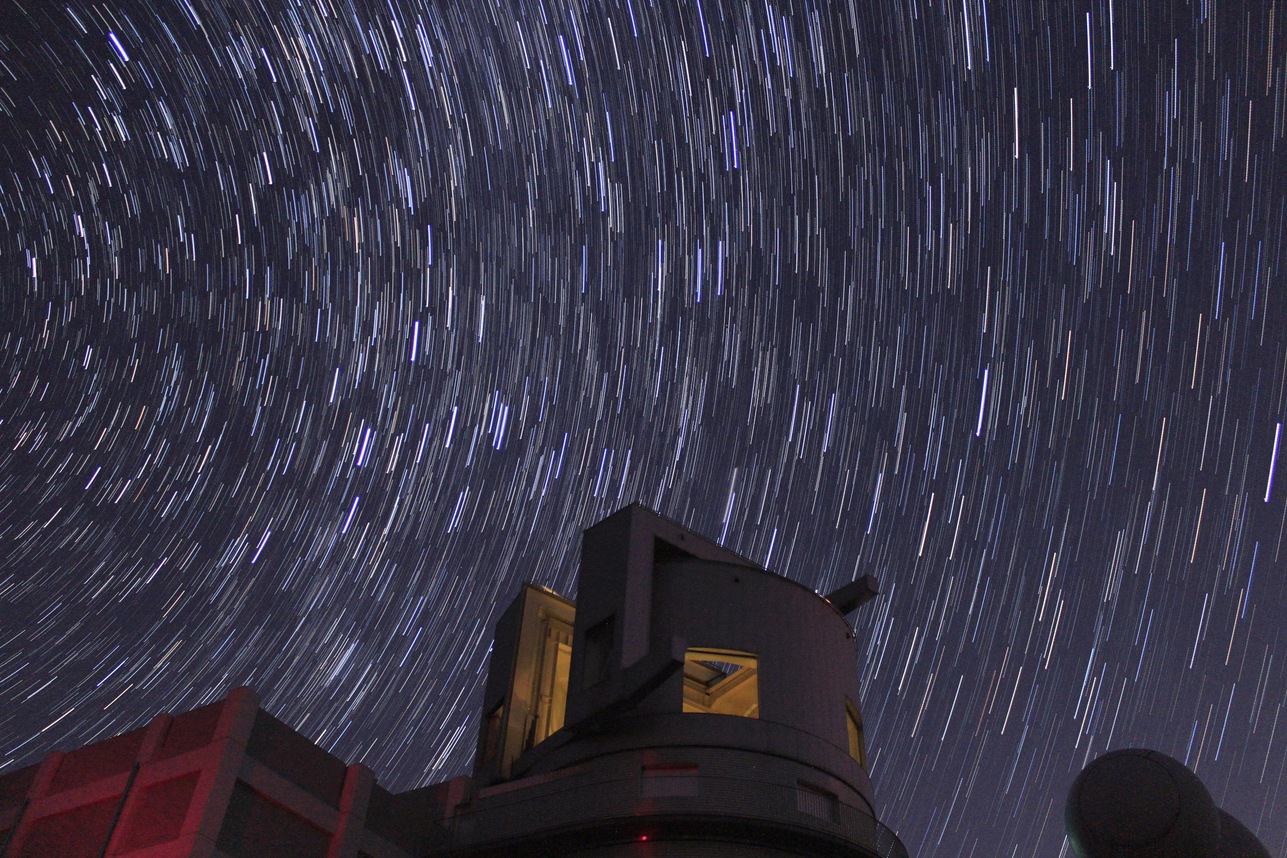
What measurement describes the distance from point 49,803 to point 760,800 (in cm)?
1374

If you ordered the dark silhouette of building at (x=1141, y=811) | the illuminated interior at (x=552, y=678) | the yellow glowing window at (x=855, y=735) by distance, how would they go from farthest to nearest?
the illuminated interior at (x=552, y=678) → the yellow glowing window at (x=855, y=735) → the dark silhouette of building at (x=1141, y=811)

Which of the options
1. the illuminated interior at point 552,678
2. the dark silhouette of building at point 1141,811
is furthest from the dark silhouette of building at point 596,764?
the dark silhouette of building at point 1141,811

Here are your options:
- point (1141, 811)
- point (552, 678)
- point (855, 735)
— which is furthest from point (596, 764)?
point (1141, 811)

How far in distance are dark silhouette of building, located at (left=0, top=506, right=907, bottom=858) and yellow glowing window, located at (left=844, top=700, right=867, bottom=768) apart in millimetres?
89

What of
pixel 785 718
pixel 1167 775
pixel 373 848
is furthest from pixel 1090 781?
pixel 373 848

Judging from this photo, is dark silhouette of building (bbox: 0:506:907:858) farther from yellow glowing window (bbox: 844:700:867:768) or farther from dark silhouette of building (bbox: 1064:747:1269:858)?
dark silhouette of building (bbox: 1064:747:1269:858)

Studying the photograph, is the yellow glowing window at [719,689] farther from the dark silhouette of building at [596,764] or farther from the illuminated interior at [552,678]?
the illuminated interior at [552,678]

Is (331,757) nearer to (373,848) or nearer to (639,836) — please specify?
(373,848)

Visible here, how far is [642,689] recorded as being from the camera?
18.4 meters

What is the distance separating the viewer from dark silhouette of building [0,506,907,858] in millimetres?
16188

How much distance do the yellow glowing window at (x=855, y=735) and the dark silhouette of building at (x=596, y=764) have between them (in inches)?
3.5

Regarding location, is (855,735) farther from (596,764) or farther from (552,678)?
(552,678)

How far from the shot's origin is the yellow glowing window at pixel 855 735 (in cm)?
2205

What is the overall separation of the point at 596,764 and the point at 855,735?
7367mm
